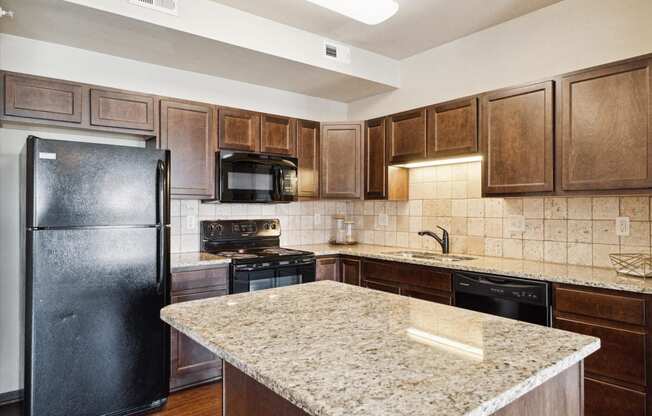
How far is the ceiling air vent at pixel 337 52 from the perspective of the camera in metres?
3.32

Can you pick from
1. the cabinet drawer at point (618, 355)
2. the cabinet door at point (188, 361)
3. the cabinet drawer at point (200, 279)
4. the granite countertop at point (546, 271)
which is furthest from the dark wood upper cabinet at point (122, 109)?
the cabinet drawer at point (618, 355)

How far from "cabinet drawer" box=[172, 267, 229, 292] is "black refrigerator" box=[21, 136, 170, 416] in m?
0.23

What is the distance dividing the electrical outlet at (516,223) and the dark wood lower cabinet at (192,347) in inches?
86.7

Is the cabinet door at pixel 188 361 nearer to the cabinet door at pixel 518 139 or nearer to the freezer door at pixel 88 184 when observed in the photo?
the freezer door at pixel 88 184

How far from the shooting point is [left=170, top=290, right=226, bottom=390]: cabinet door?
8.94 feet

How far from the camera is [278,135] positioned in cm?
359

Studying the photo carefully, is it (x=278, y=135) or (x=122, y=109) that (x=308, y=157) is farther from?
(x=122, y=109)

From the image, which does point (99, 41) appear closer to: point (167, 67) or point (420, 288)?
point (167, 67)

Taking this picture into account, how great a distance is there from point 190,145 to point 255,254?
3.30 feet

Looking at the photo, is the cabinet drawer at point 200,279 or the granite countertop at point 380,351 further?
the cabinet drawer at point 200,279

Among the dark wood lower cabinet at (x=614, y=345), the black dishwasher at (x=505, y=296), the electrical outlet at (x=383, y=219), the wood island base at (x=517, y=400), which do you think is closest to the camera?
the wood island base at (x=517, y=400)

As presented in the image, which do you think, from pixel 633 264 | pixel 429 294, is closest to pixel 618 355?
pixel 633 264

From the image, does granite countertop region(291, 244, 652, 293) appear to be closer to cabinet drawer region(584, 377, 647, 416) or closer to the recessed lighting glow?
cabinet drawer region(584, 377, 647, 416)

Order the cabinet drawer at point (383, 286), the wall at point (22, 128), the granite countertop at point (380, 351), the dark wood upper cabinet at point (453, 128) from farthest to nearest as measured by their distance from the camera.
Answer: the cabinet drawer at point (383, 286) < the dark wood upper cabinet at point (453, 128) < the wall at point (22, 128) < the granite countertop at point (380, 351)
